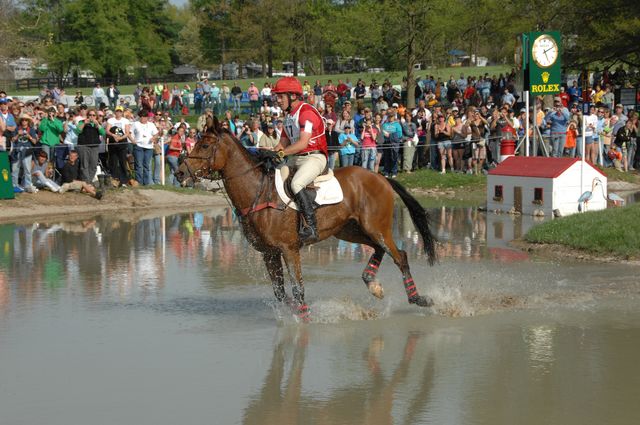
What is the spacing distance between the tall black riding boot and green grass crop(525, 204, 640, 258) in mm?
5905

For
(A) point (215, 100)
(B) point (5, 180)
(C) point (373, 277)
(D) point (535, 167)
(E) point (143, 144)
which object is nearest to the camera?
(C) point (373, 277)

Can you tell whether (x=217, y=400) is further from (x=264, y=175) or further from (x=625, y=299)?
(x=625, y=299)

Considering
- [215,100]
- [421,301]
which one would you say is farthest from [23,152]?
[215,100]

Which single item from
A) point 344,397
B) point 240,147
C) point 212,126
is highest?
point 212,126

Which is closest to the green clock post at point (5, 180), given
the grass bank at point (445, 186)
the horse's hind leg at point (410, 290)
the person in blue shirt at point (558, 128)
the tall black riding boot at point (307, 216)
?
the grass bank at point (445, 186)

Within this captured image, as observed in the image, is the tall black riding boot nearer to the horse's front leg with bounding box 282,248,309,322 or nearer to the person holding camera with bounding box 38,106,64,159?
the horse's front leg with bounding box 282,248,309,322

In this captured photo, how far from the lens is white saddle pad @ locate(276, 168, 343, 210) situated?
10.7 meters

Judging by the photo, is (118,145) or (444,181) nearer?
(118,145)

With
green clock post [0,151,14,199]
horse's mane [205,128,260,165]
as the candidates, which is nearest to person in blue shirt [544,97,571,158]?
green clock post [0,151,14,199]

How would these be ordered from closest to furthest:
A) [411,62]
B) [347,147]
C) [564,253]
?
[564,253], [347,147], [411,62]

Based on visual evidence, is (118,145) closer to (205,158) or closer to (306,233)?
(205,158)

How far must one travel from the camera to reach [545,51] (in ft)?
81.1

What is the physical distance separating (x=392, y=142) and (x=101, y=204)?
8.96 metres

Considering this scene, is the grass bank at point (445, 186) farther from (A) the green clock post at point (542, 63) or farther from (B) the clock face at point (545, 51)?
(B) the clock face at point (545, 51)
